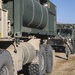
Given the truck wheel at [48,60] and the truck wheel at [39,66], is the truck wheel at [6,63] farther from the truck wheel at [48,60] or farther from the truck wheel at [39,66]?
the truck wheel at [48,60]

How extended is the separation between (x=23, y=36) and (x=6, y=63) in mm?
2447

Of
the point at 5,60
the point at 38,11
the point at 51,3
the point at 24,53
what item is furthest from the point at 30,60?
the point at 51,3

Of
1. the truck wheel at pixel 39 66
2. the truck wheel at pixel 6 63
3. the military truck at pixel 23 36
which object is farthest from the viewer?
the truck wheel at pixel 39 66

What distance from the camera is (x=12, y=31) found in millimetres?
8539

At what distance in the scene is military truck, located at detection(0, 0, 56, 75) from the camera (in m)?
7.61

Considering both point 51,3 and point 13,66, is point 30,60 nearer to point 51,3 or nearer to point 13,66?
point 13,66

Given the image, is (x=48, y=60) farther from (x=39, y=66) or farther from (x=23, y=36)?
(x=23, y=36)

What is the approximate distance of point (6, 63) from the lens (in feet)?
24.2

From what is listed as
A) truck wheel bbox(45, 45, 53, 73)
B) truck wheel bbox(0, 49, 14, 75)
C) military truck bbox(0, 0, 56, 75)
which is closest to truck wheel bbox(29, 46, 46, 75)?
military truck bbox(0, 0, 56, 75)

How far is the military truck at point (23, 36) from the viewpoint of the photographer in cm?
761

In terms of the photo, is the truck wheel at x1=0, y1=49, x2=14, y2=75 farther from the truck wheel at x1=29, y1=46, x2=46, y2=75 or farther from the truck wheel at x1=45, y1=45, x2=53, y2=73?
the truck wheel at x1=45, y1=45, x2=53, y2=73

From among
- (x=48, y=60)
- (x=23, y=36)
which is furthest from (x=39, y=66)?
(x=48, y=60)

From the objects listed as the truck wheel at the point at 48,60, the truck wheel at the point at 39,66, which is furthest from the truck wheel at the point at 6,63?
the truck wheel at the point at 48,60

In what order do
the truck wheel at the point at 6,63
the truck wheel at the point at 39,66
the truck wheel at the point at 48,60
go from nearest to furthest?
the truck wheel at the point at 6,63, the truck wheel at the point at 39,66, the truck wheel at the point at 48,60
